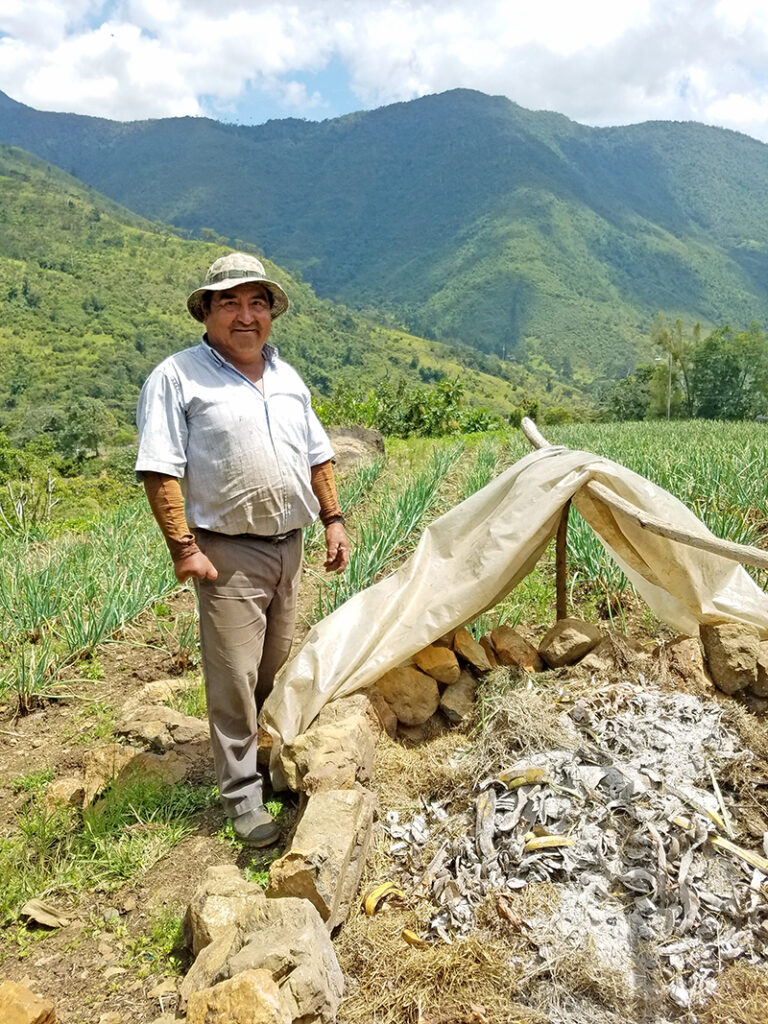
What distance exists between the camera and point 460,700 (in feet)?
8.70

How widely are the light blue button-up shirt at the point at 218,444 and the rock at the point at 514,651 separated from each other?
1059 mm

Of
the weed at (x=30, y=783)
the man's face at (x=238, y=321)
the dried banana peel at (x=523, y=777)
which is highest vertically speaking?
the man's face at (x=238, y=321)

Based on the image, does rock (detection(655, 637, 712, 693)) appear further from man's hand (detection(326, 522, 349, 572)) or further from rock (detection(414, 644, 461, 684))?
man's hand (detection(326, 522, 349, 572))

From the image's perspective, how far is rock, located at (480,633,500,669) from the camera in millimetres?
2832

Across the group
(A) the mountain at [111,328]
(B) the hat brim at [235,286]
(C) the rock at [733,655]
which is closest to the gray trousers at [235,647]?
(B) the hat brim at [235,286]

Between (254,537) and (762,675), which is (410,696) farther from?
(762,675)

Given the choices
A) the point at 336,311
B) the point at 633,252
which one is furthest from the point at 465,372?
the point at 633,252

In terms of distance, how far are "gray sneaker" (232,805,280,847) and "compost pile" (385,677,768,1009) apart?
39 centimetres

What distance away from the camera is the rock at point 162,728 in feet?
9.20

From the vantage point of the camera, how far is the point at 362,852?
1.97 m

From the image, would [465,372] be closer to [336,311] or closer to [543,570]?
[336,311]

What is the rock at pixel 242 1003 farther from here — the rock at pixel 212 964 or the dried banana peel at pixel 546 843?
the dried banana peel at pixel 546 843

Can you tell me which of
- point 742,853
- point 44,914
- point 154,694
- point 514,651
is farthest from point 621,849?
point 154,694

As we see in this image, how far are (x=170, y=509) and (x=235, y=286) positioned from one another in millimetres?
742
